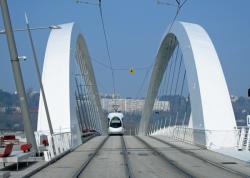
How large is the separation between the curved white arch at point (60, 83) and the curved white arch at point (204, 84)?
7.28 m

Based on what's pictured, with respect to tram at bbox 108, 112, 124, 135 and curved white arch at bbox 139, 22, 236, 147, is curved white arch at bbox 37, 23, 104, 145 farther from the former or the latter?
tram at bbox 108, 112, 124, 135

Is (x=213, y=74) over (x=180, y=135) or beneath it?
over

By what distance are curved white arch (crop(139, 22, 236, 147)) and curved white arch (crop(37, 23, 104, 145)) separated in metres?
7.28

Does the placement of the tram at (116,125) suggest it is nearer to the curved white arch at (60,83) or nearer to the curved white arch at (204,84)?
the curved white arch at (60,83)

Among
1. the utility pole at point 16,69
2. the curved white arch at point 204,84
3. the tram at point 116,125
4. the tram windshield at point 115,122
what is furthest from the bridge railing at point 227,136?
the tram windshield at point 115,122

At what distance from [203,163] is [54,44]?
22.5 meters

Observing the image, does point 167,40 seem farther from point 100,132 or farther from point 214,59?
point 100,132

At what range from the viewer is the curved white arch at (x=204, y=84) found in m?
29.9

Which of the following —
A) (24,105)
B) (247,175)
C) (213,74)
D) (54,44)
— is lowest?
(247,175)

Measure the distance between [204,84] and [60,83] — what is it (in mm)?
9163

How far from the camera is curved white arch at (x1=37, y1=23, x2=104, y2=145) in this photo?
33.2m

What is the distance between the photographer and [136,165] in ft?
63.6

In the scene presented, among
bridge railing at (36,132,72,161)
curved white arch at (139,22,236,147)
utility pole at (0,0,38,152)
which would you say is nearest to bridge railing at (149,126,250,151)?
curved white arch at (139,22,236,147)

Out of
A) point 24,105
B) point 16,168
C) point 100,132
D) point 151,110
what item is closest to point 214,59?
point 24,105
